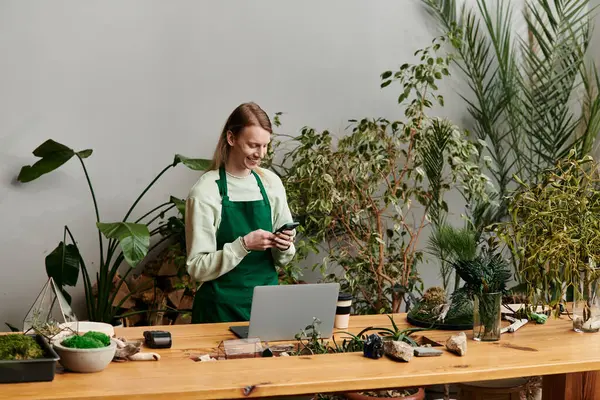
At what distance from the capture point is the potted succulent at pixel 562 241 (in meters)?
3.15

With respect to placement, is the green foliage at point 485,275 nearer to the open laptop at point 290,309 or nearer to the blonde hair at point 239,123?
the open laptop at point 290,309

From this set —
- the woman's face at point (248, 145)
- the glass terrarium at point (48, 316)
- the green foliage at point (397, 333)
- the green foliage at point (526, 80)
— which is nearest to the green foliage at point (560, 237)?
the green foliage at point (397, 333)

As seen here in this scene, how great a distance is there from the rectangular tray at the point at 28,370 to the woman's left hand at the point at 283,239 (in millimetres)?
1292

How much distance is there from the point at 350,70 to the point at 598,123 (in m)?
1.72

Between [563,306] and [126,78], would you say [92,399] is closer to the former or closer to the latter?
[563,306]

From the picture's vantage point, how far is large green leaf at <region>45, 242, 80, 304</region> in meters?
4.80

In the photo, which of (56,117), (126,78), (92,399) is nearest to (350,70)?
(126,78)

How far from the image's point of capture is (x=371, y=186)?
527cm

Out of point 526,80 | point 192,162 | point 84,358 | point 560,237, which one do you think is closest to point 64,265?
point 192,162

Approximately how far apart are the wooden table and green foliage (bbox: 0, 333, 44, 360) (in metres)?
0.10

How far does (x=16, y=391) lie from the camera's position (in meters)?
2.38

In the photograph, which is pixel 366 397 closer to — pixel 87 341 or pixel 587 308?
pixel 87 341

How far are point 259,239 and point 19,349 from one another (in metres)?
1.29

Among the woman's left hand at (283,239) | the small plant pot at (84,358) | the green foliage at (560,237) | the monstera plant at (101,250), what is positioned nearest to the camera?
the small plant pot at (84,358)
